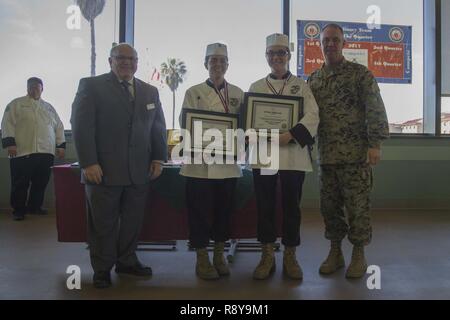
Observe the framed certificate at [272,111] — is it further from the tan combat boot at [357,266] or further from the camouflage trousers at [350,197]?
the tan combat boot at [357,266]

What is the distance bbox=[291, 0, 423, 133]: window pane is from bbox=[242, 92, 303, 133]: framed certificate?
312 cm

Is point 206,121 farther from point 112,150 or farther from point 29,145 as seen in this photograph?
point 29,145

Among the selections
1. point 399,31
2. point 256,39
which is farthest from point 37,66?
point 399,31

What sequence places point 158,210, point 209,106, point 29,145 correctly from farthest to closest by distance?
point 29,145 < point 158,210 < point 209,106

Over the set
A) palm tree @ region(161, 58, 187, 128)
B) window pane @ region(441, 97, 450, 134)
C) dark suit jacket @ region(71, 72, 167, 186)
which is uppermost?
palm tree @ region(161, 58, 187, 128)

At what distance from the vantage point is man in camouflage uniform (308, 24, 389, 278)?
8.34 ft

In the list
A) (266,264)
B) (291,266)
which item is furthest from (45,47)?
(291,266)

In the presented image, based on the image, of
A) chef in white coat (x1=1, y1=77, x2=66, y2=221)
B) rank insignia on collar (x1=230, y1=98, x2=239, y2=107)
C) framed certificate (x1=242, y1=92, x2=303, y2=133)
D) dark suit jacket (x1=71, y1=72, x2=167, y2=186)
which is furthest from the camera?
chef in white coat (x1=1, y1=77, x2=66, y2=221)

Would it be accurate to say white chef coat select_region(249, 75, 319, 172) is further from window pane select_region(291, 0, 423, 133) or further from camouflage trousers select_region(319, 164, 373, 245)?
window pane select_region(291, 0, 423, 133)

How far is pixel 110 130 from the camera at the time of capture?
242 centimetres

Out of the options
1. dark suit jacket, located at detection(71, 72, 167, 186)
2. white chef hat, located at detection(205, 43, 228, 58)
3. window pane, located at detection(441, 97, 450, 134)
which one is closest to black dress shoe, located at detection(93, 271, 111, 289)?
dark suit jacket, located at detection(71, 72, 167, 186)

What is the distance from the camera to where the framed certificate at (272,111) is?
2.46m

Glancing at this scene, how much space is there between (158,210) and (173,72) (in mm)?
2813

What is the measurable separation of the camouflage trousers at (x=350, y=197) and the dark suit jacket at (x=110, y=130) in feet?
4.04
